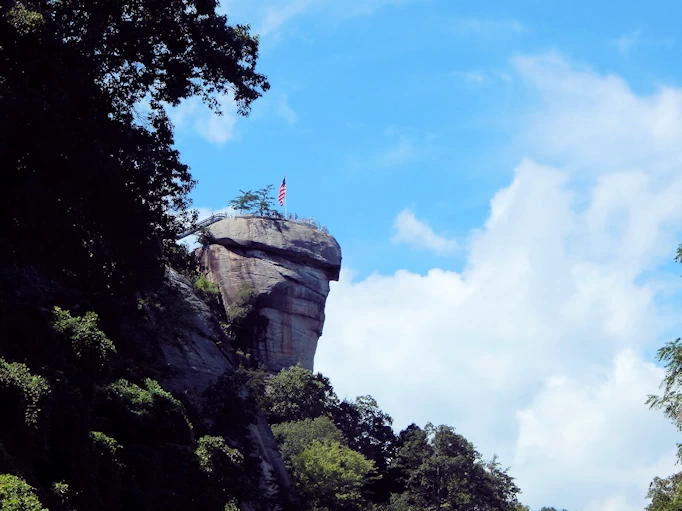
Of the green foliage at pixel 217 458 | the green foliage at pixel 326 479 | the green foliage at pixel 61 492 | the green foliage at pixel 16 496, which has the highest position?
the green foliage at pixel 326 479

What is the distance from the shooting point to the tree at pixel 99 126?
20609 millimetres

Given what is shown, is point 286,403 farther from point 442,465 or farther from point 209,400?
point 209,400

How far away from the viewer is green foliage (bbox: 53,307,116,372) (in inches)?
797

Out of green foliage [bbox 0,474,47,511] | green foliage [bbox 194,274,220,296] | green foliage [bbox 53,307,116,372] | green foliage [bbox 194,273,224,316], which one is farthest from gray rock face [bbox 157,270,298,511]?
green foliage [bbox 194,274,220,296]

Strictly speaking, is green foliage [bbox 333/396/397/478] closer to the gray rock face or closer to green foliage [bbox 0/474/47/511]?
the gray rock face

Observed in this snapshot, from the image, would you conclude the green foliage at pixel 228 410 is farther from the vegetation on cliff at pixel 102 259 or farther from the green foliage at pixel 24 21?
the green foliage at pixel 24 21

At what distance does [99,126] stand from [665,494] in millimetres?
21291

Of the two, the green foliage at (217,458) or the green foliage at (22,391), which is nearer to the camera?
the green foliage at (22,391)

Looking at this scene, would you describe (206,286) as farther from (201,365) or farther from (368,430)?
(201,365)

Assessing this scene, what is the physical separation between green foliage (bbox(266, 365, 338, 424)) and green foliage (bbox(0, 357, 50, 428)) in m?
36.8

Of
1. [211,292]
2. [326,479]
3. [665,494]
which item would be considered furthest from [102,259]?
[211,292]

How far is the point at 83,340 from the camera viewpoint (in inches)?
798

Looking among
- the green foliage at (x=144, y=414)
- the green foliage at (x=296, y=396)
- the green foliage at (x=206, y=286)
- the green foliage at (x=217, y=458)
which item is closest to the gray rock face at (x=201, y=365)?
Answer: the green foliage at (x=217, y=458)

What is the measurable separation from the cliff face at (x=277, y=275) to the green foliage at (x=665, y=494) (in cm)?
3212
